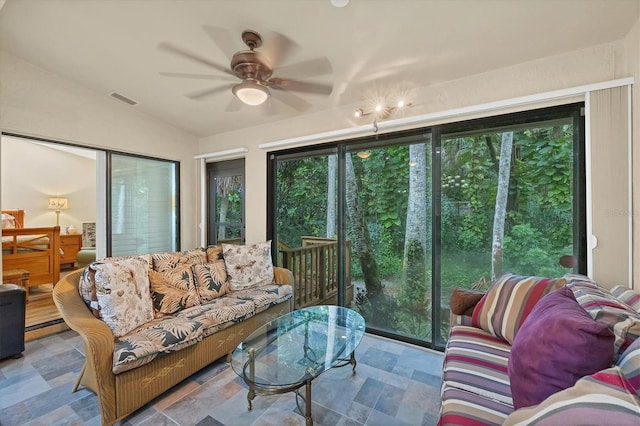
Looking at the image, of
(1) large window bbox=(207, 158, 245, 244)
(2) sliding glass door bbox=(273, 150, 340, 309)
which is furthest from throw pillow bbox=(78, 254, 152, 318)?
(1) large window bbox=(207, 158, 245, 244)

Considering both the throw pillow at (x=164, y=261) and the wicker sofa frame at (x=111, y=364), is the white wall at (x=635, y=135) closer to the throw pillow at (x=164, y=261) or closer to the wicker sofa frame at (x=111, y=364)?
the wicker sofa frame at (x=111, y=364)

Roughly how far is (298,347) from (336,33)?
89.4 inches

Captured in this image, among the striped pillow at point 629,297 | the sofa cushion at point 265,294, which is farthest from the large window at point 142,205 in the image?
the striped pillow at point 629,297

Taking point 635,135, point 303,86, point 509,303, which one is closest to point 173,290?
point 303,86

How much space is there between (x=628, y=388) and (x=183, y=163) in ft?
14.9

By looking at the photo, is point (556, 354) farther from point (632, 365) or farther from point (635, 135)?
point (635, 135)

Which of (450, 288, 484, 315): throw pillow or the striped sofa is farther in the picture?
(450, 288, 484, 315): throw pillow

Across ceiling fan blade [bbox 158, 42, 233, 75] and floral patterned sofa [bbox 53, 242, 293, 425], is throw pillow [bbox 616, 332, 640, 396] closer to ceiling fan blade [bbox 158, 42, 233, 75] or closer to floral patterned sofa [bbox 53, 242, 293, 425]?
floral patterned sofa [bbox 53, 242, 293, 425]

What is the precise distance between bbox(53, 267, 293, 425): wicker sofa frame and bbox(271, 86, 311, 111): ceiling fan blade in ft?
7.45

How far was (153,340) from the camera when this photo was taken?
1.75 m

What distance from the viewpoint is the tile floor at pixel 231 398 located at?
5.45 ft

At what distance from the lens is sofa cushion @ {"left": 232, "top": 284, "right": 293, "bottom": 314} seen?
101 inches

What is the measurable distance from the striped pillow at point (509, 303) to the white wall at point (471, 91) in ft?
4.48

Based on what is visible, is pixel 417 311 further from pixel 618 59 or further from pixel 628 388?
pixel 618 59
